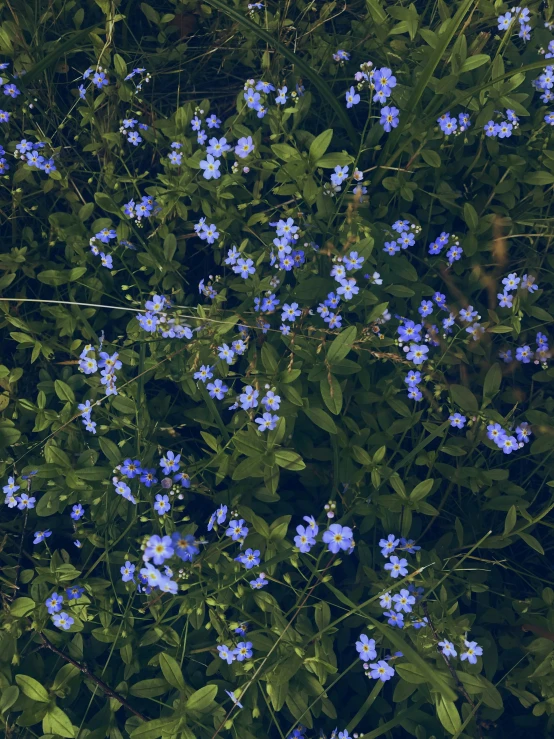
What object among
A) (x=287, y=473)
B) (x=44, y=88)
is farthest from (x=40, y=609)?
(x=44, y=88)

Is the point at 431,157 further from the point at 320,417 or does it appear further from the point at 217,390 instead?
the point at 217,390

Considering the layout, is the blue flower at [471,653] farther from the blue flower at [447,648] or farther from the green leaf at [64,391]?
the green leaf at [64,391]

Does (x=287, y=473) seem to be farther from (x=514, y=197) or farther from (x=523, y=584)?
(x=514, y=197)

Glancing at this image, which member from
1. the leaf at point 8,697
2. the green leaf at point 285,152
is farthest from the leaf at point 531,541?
the leaf at point 8,697

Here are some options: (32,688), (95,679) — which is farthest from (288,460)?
(32,688)

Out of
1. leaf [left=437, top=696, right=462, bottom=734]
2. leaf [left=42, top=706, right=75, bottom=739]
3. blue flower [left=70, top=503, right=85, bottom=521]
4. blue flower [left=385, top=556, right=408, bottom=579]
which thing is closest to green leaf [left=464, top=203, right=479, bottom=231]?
blue flower [left=385, top=556, right=408, bottom=579]


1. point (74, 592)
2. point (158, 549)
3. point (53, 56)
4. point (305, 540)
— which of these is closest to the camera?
point (158, 549)
